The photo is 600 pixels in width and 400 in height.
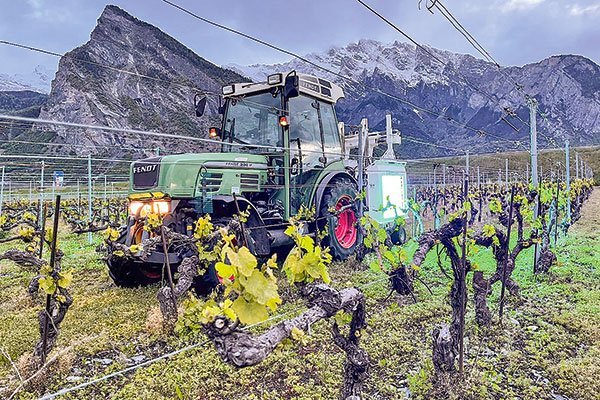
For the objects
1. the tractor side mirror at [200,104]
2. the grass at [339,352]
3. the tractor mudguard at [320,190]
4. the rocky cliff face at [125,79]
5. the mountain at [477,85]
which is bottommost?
the grass at [339,352]

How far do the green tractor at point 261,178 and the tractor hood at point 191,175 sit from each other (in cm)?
1

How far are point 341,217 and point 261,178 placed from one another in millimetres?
2154

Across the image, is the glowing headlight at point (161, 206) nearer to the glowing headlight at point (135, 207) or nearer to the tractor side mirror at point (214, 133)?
the glowing headlight at point (135, 207)

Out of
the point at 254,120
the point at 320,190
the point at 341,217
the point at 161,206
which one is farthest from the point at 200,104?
the point at 341,217

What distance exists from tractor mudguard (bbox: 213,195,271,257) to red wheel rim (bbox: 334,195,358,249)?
2.29m

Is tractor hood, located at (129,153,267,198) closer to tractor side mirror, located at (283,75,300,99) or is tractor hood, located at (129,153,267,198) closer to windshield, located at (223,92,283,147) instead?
windshield, located at (223,92,283,147)

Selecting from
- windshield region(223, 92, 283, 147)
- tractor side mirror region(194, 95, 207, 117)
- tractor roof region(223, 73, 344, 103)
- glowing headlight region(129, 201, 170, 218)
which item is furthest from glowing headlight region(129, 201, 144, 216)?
tractor roof region(223, 73, 344, 103)

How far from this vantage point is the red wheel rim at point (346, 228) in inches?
269

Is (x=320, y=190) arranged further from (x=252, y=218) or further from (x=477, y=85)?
(x=477, y=85)

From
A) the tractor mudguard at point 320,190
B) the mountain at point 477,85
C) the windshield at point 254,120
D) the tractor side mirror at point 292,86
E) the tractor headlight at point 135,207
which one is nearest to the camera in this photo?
the tractor headlight at point 135,207

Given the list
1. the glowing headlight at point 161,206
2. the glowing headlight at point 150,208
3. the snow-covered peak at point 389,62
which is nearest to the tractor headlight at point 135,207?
the glowing headlight at point 150,208

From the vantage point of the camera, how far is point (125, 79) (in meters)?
51.8

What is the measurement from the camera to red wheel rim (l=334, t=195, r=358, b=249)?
6.82 m

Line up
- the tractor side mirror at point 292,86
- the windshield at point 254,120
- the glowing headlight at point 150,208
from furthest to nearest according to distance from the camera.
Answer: the windshield at point 254,120, the tractor side mirror at point 292,86, the glowing headlight at point 150,208
